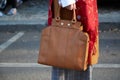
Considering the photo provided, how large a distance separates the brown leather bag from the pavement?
2.05 metres

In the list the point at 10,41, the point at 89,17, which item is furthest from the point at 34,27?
the point at 89,17

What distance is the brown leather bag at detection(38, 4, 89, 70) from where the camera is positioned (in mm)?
2900

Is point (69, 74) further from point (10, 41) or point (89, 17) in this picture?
point (10, 41)

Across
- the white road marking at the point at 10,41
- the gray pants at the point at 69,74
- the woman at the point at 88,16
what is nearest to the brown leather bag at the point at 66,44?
the woman at the point at 88,16

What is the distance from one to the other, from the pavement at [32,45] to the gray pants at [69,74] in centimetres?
178

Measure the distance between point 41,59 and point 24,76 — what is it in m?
2.07

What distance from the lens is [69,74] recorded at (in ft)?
10.6

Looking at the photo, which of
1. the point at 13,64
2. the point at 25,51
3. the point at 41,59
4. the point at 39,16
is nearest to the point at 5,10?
the point at 39,16

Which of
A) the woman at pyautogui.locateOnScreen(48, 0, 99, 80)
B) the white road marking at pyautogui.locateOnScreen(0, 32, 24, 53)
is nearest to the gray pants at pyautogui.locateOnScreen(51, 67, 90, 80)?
the woman at pyautogui.locateOnScreen(48, 0, 99, 80)

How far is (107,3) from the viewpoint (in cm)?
1067

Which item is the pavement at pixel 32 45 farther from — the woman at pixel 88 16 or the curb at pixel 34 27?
the woman at pixel 88 16

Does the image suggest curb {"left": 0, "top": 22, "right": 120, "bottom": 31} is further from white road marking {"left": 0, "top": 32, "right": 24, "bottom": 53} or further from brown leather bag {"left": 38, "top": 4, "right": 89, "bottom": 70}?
brown leather bag {"left": 38, "top": 4, "right": 89, "bottom": 70}

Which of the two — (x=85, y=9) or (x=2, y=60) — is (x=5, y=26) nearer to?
(x=2, y=60)

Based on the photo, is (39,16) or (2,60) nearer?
(2,60)
